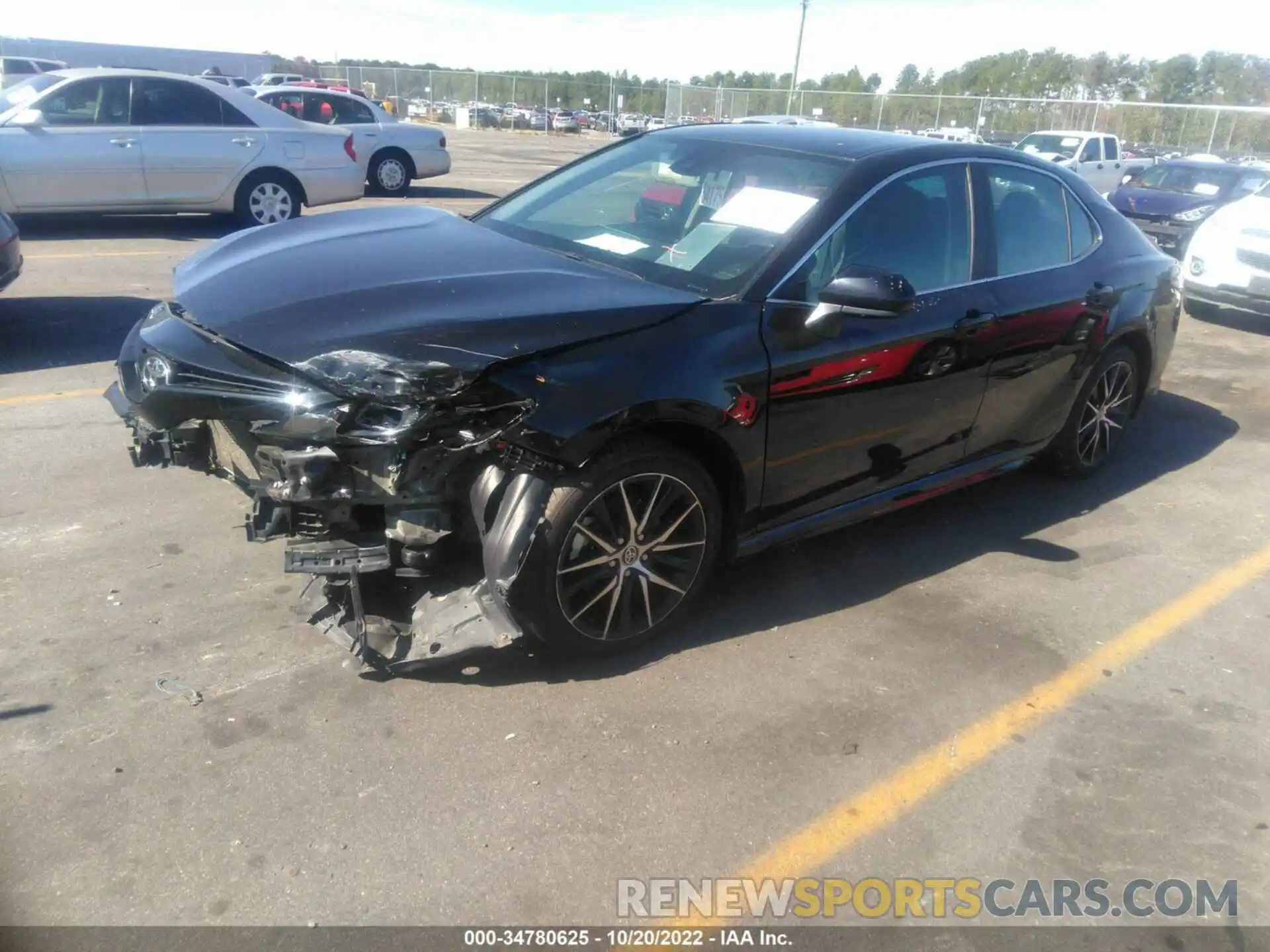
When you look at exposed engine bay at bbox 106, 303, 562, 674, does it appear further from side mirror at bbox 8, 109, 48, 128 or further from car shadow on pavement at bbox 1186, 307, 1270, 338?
car shadow on pavement at bbox 1186, 307, 1270, 338

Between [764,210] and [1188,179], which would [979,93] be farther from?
[764,210]

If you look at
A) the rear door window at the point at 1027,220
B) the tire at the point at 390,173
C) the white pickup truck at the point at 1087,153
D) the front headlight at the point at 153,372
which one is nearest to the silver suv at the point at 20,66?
A: the tire at the point at 390,173

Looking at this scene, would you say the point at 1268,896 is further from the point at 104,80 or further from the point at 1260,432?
the point at 104,80

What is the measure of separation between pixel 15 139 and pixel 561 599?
925 centimetres

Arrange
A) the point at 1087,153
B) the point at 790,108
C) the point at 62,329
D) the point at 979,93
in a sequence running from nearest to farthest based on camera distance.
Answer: the point at 62,329, the point at 1087,153, the point at 790,108, the point at 979,93

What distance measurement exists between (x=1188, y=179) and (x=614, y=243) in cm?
1430

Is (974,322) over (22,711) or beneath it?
over

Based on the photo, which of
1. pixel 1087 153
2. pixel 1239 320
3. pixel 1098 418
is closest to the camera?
pixel 1098 418

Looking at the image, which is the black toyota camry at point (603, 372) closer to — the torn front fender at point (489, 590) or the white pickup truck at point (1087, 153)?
the torn front fender at point (489, 590)

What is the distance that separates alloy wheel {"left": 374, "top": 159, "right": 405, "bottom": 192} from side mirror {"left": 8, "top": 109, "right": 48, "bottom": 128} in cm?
640

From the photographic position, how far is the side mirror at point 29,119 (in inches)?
372

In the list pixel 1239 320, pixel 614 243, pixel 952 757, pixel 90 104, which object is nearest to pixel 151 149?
pixel 90 104

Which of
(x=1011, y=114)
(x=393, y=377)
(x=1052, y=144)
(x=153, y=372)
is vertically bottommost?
(x=153, y=372)

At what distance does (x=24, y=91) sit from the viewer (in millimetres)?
9844
